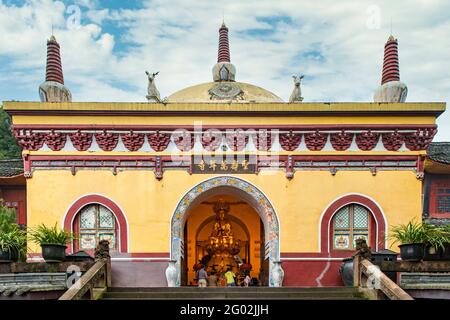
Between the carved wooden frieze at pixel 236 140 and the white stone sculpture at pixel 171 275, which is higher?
the carved wooden frieze at pixel 236 140

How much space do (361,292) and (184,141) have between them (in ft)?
21.4

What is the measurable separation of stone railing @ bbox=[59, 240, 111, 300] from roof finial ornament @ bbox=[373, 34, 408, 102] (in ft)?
32.6

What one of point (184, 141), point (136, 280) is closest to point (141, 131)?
point (184, 141)

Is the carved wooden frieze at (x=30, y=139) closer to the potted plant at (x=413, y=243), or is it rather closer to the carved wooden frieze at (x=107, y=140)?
the carved wooden frieze at (x=107, y=140)

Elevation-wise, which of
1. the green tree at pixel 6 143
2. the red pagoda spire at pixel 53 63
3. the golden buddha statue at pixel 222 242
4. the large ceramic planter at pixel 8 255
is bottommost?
the golden buddha statue at pixel 222 242

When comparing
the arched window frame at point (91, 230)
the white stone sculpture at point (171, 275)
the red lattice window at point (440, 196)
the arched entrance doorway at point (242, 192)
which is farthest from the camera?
the red lattice window at point (440, 196)

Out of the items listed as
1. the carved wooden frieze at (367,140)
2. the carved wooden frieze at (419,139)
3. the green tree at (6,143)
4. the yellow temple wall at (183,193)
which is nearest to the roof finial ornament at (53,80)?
the yellow temple wall at (183,193)

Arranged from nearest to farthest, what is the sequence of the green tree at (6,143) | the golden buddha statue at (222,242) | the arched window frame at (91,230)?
the arched window frame at (91,230)
the golden buddha statue at (222,242)
the green tree at (6,143)

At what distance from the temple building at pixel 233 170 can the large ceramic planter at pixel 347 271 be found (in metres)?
0.41

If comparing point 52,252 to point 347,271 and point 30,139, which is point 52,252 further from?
point 347,271

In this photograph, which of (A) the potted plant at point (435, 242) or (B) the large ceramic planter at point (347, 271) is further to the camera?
(B) the large ceramic planter at point (347, 271)

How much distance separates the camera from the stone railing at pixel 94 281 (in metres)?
8.45

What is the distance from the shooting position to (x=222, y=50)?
20344 mm
